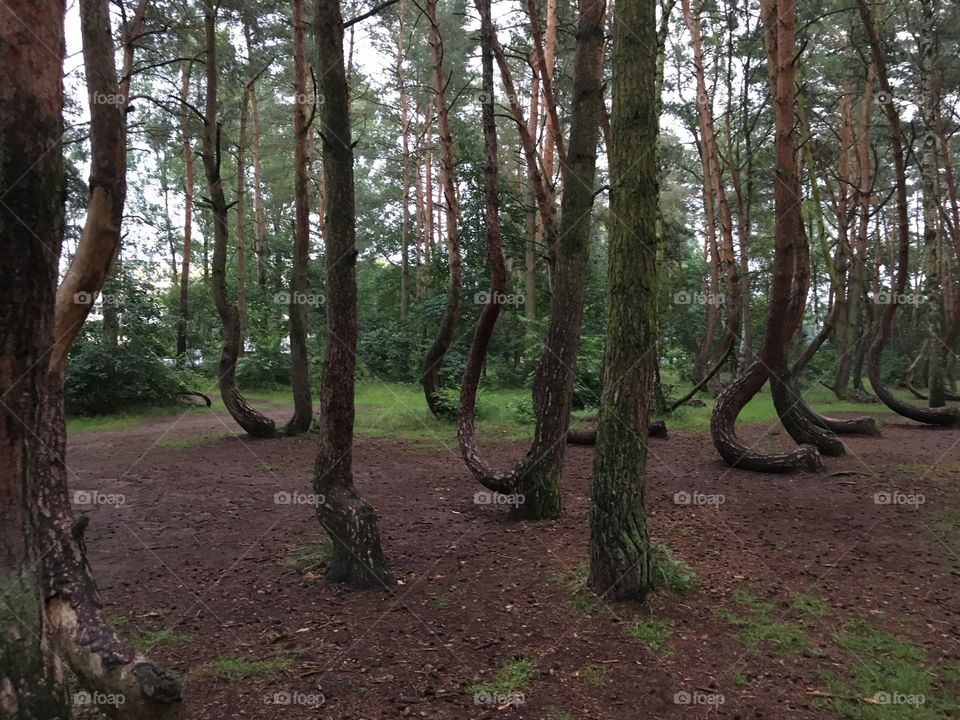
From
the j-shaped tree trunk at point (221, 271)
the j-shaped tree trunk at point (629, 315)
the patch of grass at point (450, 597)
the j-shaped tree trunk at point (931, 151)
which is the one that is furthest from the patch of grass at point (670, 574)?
the j-shaped tree trunk at point (931, 151)

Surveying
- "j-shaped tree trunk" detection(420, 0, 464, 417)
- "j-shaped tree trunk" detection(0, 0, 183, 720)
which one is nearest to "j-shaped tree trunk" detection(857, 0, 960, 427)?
"j-shaped tree trunk" detection(420, 0, 464, 417)

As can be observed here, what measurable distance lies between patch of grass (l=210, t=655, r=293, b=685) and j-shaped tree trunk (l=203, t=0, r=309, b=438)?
273 inches

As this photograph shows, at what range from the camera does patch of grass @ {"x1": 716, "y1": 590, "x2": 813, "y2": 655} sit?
12.6 feet

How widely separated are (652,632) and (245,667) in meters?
2.38

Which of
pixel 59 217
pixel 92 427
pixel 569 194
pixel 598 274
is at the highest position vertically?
pixel 598 274

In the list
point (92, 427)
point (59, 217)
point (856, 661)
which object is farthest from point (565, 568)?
point (92, 427)

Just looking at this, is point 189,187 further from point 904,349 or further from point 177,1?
point 904,349

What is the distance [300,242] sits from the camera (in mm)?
10078

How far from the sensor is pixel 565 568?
16.1 ft

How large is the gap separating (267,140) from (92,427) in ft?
59.9

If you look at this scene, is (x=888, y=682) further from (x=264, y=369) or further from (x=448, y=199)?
(x=264, y=369)

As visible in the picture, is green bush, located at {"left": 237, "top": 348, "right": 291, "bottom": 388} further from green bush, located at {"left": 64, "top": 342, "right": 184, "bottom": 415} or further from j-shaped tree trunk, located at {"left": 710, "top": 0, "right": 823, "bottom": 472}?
j-shaped tree trunk, located at {"left": 710, "top": 0, "right": 823, "bottom": 472}

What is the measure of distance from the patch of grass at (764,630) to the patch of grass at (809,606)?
183mm

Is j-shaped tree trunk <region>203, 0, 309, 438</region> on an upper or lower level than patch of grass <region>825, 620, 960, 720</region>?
upper
